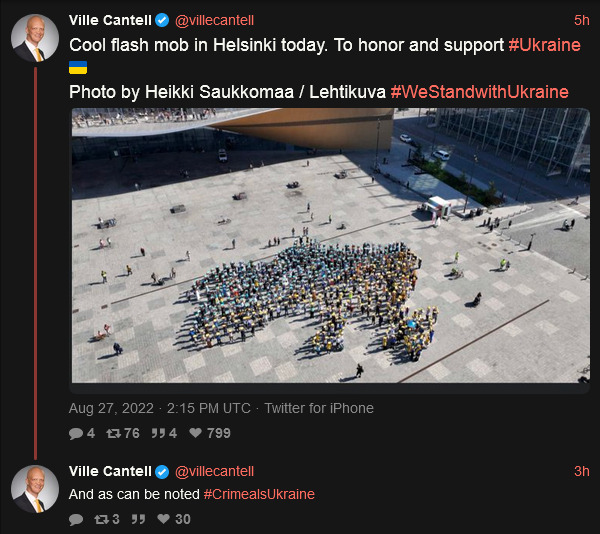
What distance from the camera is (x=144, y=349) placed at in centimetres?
2530

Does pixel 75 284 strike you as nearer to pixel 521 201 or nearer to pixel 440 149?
pixel 521 201

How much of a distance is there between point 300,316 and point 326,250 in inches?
360

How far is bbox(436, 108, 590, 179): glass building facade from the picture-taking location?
48000mm

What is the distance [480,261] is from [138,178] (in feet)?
143

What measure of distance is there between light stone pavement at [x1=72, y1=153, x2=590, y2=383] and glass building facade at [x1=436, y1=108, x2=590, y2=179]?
70.5ft

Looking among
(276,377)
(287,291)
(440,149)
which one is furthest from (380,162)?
(276,377)
